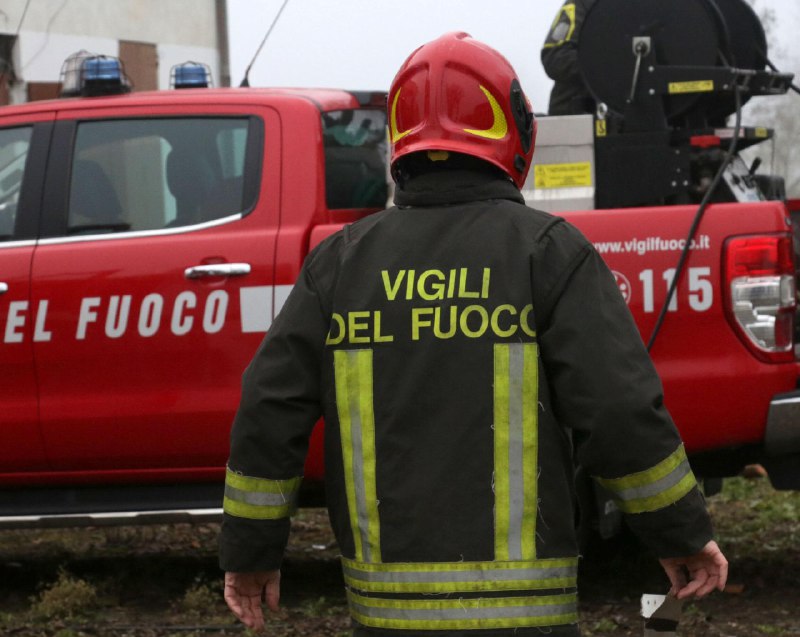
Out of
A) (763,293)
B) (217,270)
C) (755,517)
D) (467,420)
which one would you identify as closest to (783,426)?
(763,293)

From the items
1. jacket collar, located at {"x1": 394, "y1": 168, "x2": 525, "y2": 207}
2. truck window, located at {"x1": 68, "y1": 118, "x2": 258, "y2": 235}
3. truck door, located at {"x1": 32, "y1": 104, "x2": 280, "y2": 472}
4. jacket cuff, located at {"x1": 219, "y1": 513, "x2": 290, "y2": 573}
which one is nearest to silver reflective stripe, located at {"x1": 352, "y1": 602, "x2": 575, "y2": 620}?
jacket cuff, located at {"x1": 219, "y1": 513, "x2": 290, "y2": 573}

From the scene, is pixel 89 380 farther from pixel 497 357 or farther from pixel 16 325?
pixel 497 357

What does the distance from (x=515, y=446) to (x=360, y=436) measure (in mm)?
260

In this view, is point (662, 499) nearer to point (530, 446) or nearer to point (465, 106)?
point (530, 446)

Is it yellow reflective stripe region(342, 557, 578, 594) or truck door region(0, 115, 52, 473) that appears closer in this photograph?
yellow reflective stripe region(342, 557, 578, 594)

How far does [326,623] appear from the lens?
5031 millimetres

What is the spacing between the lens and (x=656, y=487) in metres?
2.32

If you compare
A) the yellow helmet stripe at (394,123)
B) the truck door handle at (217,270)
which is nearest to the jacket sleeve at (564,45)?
the truck door handle at (217,270)

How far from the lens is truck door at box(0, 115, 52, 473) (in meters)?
5.20

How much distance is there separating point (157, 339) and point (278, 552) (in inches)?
106

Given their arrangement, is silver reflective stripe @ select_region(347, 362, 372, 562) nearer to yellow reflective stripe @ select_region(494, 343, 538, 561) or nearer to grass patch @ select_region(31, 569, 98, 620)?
yellow reflective stripe @ select_region(494, 343, 538, 561)

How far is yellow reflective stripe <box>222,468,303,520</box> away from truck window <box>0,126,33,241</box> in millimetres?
3126

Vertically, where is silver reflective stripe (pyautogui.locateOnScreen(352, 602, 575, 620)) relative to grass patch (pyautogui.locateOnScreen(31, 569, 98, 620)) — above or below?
above

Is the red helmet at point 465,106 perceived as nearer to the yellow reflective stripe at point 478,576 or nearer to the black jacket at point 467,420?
the black jacket at point 467,420
